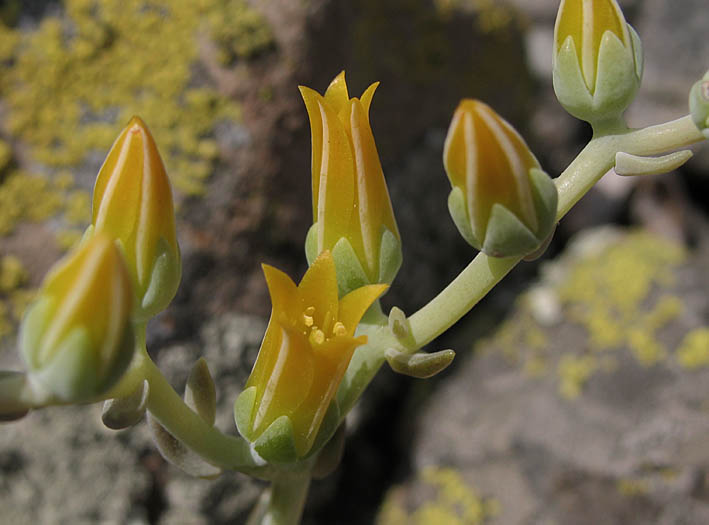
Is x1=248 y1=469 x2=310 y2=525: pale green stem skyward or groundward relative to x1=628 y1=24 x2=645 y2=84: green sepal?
groundward

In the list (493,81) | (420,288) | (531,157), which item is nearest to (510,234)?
(531,157)

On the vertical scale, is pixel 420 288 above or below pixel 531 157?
below

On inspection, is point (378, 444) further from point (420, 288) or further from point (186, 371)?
Result: point (186, 371)

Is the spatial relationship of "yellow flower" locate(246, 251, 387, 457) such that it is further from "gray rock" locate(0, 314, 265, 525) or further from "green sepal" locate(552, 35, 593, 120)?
"gray rock" locate(0, 314, 265, 525)

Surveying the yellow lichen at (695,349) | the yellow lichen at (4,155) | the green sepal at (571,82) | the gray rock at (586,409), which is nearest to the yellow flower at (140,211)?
the green sepal at (571,82)

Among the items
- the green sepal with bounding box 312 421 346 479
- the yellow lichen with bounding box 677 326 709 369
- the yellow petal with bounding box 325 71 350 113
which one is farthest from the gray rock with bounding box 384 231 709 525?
the yellow petal with bounding box 325 71 350 113

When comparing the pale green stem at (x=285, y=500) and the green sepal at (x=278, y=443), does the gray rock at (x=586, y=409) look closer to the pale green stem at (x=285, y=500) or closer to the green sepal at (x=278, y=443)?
the pale green stem at (x=285, y=500)
